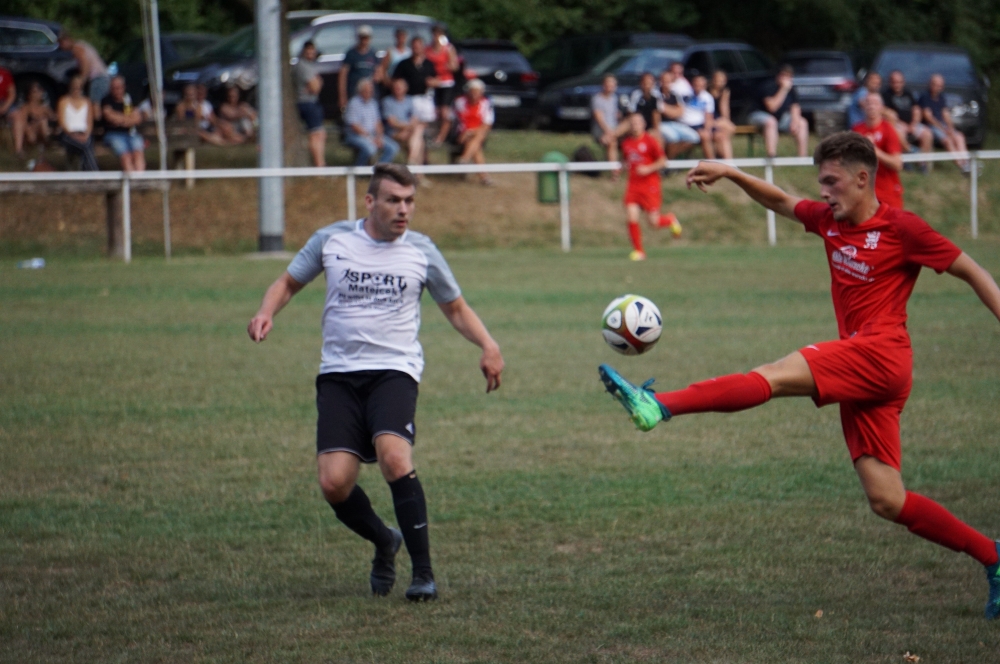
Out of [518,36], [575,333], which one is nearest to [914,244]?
[575,333]

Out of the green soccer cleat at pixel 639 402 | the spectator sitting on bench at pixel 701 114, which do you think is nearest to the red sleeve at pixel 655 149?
the spectator sitting on bench at pixel 701 114

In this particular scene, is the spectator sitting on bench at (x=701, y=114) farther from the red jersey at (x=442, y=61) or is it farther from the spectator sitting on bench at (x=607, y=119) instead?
the red jersey at (x=442, y=61)

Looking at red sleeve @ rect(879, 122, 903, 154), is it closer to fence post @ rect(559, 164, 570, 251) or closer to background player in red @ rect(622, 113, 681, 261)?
background player in red @ rect(622, 113, 681, 261)

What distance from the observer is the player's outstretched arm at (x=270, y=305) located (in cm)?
526

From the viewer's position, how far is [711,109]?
2298 cm

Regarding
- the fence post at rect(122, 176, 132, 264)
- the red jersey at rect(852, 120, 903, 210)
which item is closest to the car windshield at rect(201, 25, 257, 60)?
the fence post at rect(122, 176, 132, 264)

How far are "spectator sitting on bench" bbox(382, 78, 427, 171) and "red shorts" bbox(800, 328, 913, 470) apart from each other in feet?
55.1

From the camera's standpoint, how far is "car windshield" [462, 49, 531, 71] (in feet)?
92.1

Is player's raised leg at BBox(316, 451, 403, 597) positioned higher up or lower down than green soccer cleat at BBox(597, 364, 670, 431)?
lower down

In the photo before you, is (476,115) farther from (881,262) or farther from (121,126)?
(881,262)

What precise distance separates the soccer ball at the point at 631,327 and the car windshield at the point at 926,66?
2323 cm

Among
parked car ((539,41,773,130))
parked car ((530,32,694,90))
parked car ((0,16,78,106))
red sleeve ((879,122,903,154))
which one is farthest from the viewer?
parked car ((530,32,694,90))

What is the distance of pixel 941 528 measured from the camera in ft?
16.0

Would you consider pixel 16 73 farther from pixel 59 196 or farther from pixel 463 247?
pixel 463 247
